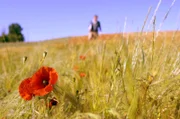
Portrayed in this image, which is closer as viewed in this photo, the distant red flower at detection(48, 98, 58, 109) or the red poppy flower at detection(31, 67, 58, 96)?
the red poppy flower at detection(31, 67, 58, 96)

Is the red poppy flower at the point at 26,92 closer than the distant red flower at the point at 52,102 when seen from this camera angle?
Yes

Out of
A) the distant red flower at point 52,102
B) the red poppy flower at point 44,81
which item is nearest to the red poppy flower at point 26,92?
the red poppy flower at point 44,81

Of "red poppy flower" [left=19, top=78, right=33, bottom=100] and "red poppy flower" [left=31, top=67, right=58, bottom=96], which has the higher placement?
"red poppy flower" [left=31, top=67, right=58, bottom=96]

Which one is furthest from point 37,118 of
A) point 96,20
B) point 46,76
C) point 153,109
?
point 96,20

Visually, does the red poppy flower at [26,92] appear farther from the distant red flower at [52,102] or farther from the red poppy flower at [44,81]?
the distant red flower at [52,102]

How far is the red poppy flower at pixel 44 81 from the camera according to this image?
973mm

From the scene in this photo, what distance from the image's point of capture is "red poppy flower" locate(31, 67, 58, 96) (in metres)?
0.97

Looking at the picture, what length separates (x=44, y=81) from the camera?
1036mm

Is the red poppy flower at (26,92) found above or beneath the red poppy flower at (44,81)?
beneath

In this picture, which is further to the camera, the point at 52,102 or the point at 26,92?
the point at 52,102

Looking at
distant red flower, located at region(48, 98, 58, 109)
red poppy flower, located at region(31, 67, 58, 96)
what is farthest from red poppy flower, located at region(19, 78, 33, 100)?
distant red flower, located at region(48, 98, 58, 109)

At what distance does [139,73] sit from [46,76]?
399 millimetres

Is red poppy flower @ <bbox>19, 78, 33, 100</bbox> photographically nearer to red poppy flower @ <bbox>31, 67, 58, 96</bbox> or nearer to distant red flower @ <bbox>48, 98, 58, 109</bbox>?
red poppy flower @ <bbox>31, 67, 58, 96</bbox>

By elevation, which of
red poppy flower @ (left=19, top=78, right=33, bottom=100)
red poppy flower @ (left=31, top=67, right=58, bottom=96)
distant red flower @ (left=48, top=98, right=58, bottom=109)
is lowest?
distant red flower @ (left=48, top=98, right=58, bottom=109)
